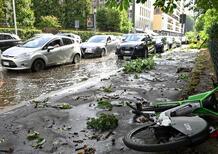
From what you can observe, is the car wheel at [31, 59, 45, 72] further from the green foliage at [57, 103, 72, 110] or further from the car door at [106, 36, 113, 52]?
the car door at [106, 36, 113, 52]

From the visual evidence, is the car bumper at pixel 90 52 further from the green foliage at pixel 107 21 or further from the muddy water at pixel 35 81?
the green foliage at pixel 107 21

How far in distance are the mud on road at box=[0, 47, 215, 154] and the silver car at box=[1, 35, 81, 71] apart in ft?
15.9

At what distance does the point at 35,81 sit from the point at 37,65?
9.47ft

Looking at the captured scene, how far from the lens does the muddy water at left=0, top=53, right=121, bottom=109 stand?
33.2ft

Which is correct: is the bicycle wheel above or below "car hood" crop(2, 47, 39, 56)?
below

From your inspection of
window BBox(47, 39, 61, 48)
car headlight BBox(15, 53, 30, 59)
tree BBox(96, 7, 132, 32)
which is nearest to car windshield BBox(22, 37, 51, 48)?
window BBox(47, 39, 61, 48)

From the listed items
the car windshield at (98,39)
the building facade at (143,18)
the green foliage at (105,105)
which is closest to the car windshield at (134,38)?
the car windshield at (98,39)

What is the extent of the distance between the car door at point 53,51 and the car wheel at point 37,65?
1.47 ft

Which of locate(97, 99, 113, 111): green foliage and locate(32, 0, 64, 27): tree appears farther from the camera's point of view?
locate(32, 0, 64, 27): tree

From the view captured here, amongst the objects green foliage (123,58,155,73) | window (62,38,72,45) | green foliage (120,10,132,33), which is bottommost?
green foliage (123,58,155,73)

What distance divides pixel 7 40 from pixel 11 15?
24.7 metres

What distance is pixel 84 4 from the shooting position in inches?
2254

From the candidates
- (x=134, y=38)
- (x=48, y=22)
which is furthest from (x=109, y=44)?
(x=48, y=22)

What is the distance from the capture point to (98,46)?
937 inches
